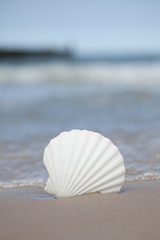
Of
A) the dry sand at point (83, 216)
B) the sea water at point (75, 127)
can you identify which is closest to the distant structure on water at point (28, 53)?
the sea water at point (75, 127)

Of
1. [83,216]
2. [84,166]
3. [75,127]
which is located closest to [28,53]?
[75,127]

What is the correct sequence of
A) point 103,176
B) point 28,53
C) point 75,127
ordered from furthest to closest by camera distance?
point 28,53 < point 75,127 < point 103,176

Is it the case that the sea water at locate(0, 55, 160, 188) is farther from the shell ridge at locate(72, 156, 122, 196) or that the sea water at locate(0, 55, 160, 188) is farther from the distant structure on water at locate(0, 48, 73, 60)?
the distant structure on water at locate(0, 48, 73, 60)

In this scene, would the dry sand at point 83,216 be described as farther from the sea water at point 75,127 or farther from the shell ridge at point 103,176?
the sea water at point 75,127

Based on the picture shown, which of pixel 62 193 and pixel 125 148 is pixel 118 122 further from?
pixel 62 193

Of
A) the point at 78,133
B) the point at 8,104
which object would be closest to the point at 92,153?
the point at 78,133

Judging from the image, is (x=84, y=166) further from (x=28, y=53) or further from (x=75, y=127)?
(x=28, y=53)
